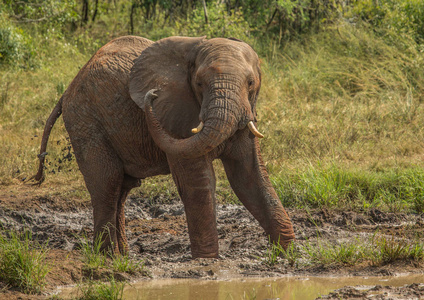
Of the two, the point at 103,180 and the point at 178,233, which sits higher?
the point at 103,180

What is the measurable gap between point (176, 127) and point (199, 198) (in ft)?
2.02

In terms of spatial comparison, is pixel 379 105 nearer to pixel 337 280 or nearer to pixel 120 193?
pixel 120 193

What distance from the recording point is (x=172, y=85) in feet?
18.3

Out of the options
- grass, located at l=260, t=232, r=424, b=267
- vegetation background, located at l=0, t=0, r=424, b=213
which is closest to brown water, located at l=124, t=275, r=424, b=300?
grass, located at l=260, t=232, r=424, b=267

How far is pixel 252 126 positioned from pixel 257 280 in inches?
Result: 45.2

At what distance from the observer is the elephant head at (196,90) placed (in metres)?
4.93

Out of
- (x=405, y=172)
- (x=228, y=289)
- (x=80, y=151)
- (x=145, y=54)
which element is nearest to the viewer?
(x=228, y=289)

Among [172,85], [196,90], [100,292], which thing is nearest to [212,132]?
[196,90]

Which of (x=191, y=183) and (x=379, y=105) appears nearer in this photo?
(x=191, y=183)

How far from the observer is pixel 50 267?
16.4ft

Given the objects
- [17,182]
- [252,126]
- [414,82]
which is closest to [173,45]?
[252,126]

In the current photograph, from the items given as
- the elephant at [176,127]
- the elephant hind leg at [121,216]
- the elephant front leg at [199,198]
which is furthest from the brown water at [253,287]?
the elephant hind leg at [121,216]

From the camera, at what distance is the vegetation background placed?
7863mm

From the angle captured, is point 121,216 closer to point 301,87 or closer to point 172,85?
point 172,85
